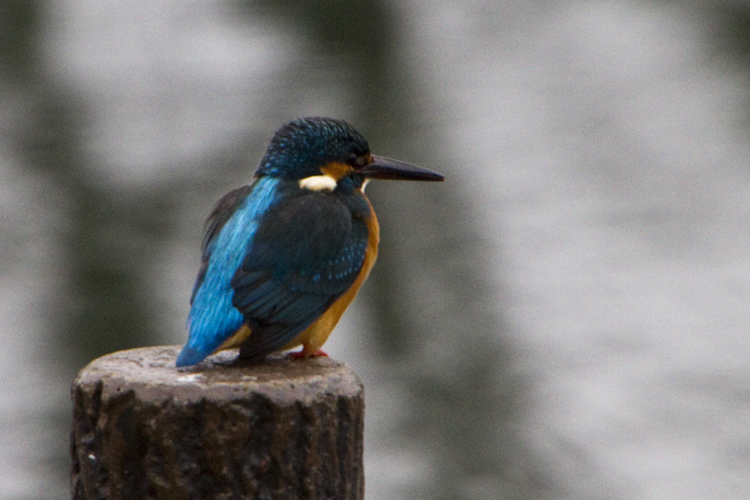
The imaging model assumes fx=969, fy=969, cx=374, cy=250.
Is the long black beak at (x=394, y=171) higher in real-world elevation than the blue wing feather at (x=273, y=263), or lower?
higher

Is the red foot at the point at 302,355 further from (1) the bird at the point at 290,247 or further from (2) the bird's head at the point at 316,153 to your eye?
(2) the bird's head at the point at 316,153

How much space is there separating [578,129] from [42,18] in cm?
316

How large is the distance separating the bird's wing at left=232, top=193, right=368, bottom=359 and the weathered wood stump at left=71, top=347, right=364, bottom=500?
376 millimetres

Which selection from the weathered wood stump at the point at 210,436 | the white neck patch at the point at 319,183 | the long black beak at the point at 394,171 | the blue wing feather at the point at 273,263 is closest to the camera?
the weathered wood stump at the point at 210,436

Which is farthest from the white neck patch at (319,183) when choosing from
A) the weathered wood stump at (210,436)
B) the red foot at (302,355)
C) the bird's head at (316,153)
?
the weathered wood stump at (210,436)

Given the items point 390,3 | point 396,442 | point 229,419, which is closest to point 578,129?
point 390,3

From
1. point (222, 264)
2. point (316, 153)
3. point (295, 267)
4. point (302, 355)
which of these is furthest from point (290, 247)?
point (316, 153)

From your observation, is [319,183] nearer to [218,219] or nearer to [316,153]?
[316,153]

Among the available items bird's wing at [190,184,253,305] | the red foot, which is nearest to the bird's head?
bird's wing at [190,184,253,305]

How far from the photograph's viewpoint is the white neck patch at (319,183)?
2672mm

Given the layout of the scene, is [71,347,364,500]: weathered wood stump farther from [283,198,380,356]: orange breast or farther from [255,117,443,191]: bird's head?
[255,117,443,191]: bird's head

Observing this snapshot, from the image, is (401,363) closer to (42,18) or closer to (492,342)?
(492,342)

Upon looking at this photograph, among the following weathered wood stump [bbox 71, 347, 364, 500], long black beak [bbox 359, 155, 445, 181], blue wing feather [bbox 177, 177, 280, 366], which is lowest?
weathered wood stump [bbox 71, 347, 364, 500]

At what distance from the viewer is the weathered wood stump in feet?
5.54
